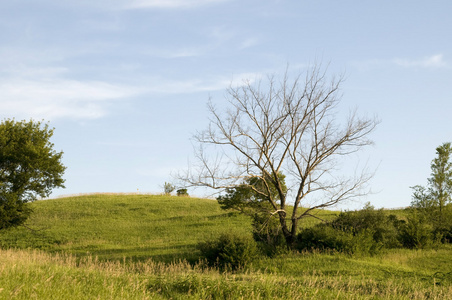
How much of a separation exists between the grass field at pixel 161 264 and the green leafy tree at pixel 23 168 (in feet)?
9.66

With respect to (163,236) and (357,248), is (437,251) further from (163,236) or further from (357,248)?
(163,236)

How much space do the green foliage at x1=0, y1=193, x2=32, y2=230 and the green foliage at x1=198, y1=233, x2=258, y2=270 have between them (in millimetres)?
17030

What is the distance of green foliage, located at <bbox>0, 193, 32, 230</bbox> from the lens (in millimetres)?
30580

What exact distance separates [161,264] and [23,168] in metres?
16.9

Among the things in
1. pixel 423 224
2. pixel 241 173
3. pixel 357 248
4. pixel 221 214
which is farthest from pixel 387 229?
pixel 221 214

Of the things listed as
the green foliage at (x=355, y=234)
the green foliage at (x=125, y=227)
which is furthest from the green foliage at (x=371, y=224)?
the green foliage at (x=125, y=227)

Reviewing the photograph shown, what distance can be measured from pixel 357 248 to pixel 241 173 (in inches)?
308

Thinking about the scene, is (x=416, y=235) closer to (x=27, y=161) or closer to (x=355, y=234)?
(x=355, y=234)

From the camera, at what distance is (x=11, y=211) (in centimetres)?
3077

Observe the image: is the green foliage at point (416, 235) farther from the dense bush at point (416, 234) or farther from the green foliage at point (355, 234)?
the green foliage at point (355, 234)

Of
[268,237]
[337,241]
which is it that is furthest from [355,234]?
[268,237]

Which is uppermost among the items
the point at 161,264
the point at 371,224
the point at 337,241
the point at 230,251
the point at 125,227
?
the point at 371,224

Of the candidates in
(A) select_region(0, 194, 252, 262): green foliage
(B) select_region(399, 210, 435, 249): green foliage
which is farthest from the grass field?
(B) select_region(399, 210, 435, 249): green foliage

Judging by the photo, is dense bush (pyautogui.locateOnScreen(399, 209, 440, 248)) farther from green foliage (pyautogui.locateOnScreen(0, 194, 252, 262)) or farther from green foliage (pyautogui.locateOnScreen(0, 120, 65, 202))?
green foliage (pyautogui.locateOnScreen(0, 120, 65, 202))
